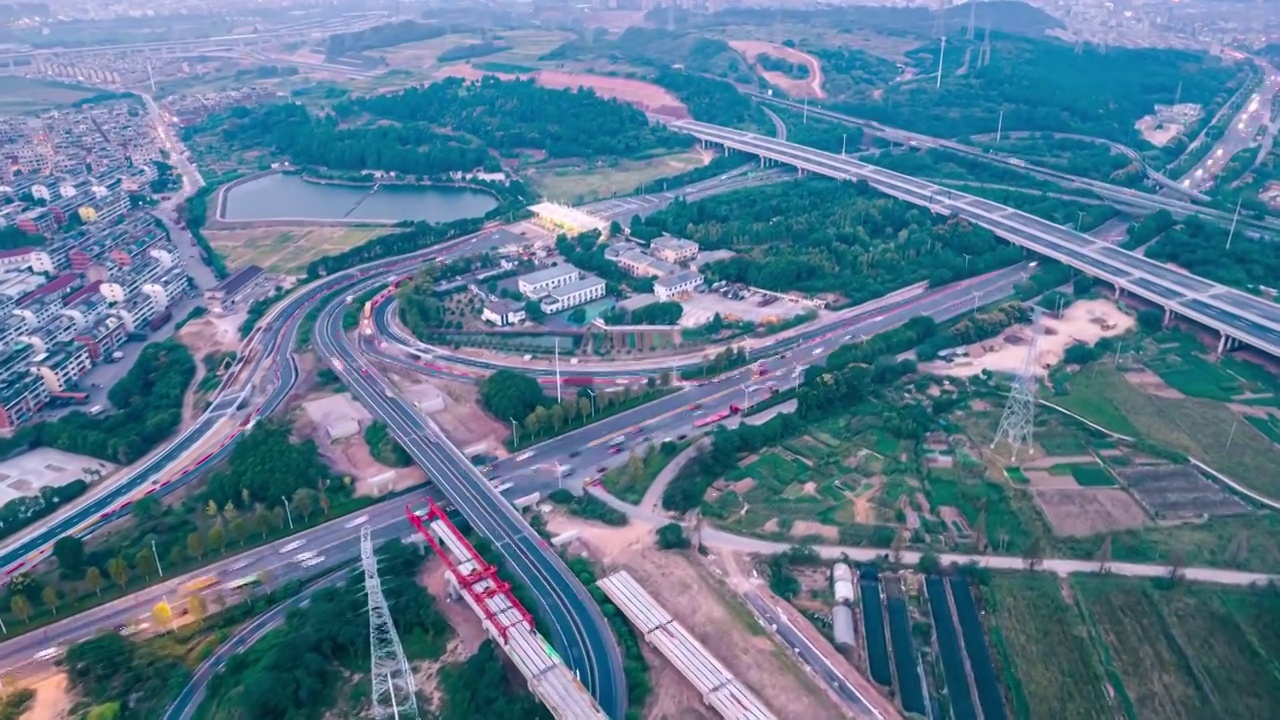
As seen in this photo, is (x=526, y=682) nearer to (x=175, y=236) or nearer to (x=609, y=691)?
(x=609, y=691)

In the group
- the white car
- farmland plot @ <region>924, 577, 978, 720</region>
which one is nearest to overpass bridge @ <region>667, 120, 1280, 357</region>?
farmland plot @ <region>924, 577, 978, 720</region>

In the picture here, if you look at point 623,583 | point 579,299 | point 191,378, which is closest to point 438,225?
point 579,299

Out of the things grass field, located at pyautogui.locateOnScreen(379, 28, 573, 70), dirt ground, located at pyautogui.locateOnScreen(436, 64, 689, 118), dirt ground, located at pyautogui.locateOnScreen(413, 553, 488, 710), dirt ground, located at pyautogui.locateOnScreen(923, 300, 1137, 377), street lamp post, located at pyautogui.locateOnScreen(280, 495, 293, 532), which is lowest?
dirt ground, located at pyautogui.locateOnScreen(923, 300, 1137, 377)

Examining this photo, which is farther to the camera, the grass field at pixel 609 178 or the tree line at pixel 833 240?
the grass field at pixel 609 178

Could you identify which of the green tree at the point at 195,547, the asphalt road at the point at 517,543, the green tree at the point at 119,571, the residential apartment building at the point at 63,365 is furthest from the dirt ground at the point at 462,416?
the residential apartment building at the point at 63,365

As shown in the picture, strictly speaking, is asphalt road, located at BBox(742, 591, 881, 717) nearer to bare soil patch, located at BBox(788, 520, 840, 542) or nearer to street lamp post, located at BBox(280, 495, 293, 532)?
bare soil patch, located at BBox(788, 520, 840, 542)

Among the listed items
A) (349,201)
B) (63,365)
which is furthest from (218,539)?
(349,201)

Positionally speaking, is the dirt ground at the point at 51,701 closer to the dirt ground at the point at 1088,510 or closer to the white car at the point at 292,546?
the white car at the point at 292,546
